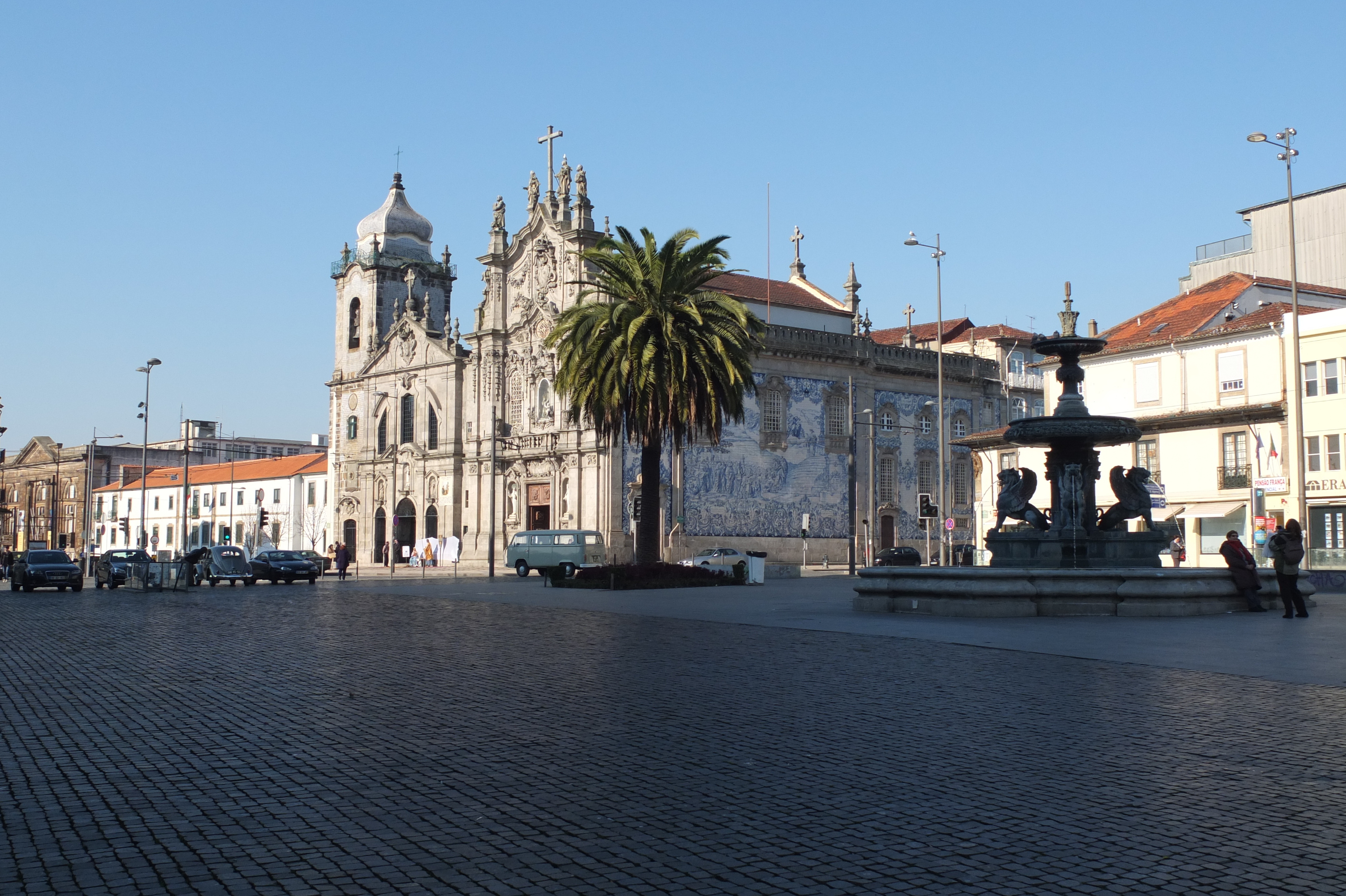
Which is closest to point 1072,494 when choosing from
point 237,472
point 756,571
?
point 756,571

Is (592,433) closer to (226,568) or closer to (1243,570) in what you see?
(226,568)

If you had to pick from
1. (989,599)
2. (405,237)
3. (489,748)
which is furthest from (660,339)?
(405,237)

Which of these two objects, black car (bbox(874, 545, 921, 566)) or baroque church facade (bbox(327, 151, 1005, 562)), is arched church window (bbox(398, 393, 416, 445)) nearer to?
baroque church facade (bbox(327, 151, 1005, 562))

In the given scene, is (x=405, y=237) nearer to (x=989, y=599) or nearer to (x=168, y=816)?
(x=989, y=599)

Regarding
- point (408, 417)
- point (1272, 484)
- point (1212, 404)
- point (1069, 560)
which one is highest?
point (408, 417)

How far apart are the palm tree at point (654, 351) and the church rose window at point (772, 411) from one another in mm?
23846

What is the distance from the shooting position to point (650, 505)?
39562mm

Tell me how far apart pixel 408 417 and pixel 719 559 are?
1242 inches

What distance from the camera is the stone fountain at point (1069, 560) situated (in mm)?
21766

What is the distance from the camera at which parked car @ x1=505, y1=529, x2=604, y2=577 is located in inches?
2104

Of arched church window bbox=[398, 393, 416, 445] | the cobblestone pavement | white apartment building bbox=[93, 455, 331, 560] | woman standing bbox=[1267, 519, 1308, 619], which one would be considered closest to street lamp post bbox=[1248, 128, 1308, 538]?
woman standing bbox=[1267, 519, 1308, 619]

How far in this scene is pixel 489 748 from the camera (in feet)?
31.1

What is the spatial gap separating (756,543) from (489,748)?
54.5 m

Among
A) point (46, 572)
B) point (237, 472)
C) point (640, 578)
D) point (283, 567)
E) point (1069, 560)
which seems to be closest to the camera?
point (1069, 560)
